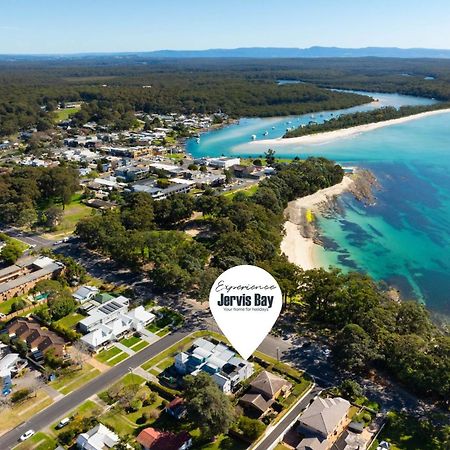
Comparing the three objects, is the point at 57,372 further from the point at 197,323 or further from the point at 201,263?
the point at 201,263

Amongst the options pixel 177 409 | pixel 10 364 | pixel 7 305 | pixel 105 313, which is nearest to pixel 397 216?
pixel 105 313

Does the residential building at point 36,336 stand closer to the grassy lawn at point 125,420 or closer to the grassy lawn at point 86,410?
the grassy lawn at point 86,410

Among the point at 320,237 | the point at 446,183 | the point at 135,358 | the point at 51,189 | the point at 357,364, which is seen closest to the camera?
the point at 357,364

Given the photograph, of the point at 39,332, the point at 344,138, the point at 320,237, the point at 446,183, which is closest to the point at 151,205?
the point at 320,237

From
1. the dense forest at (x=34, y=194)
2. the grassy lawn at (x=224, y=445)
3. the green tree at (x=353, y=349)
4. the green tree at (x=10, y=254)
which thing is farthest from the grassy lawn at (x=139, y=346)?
the dense forest at (x=34, y=194)

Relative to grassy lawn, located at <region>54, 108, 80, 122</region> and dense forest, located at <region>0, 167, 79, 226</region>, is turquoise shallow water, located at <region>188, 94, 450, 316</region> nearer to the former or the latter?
dense forest, located at <region>0, 167, 79, 226</region>

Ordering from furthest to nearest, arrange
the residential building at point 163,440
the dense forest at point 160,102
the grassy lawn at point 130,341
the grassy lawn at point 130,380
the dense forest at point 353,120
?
the dense forest at point 160,102
the dense forest at point 353,120
the grassy lawn at point 130,341
the grassy lawn at point 130,380
the residential building at point 163,440

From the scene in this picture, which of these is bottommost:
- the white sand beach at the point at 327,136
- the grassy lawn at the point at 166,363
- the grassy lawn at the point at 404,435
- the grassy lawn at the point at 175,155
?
the grassy lawn at the point at 166,363
